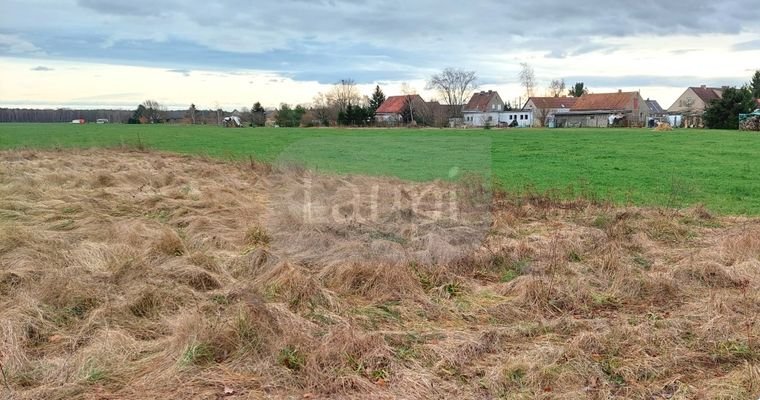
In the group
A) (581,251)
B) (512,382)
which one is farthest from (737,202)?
(512,382)

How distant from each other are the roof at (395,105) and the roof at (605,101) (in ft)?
88.6

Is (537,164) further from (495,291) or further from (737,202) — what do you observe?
(495,291)

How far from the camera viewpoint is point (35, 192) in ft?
34.5

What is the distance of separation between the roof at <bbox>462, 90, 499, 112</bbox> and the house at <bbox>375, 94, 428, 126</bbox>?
12.7 meters

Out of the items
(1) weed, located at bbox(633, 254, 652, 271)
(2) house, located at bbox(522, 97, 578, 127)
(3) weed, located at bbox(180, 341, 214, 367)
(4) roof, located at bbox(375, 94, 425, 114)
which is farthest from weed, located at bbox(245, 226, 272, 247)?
(2) house, located at bbox(522, 97, 578, 127)

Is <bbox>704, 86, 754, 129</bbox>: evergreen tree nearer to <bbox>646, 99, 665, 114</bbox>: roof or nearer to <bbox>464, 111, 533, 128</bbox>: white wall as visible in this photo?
<bbox>464, 111, 533, 128</bbox>: white wall

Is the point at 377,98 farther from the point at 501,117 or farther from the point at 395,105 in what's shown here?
the point at 501,117

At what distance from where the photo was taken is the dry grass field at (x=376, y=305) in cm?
364

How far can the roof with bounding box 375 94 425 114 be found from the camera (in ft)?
294

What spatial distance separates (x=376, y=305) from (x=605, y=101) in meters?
88.8

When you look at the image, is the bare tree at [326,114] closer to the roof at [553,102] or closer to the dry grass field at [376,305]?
the roof at [553,102]

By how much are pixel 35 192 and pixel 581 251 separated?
34.1 ft

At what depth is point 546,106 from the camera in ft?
301

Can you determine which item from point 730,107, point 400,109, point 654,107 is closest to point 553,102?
point 654,107
